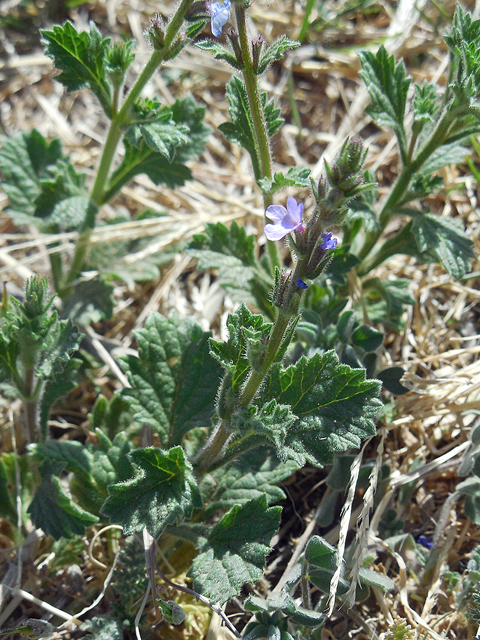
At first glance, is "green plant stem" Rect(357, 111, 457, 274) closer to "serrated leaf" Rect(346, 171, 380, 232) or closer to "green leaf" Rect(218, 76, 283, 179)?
"serrated leaf" Rect(346, 171, 380, 232)

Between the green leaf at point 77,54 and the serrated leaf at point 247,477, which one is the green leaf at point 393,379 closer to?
the serrated leaf at point 247,477

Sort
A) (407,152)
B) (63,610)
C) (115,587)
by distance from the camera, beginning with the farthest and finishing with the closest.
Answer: (407,152), (63,610), (115,587)

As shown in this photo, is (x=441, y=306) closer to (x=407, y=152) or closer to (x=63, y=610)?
(x=407, y=152)

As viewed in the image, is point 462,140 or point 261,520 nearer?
point 261,520

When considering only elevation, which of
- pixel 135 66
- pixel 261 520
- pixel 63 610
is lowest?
pixel 63 610

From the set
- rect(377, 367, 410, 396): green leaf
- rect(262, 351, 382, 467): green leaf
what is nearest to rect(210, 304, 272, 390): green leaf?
rect(262, 351, 382, 467): green leaf

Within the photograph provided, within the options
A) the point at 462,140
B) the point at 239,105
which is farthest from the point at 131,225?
the point at 462,140
